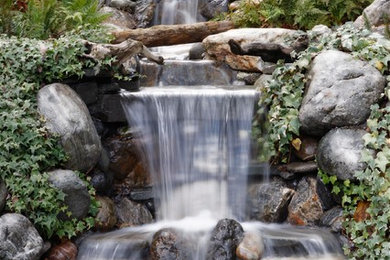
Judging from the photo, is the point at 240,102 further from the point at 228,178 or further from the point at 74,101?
the point at 74,101

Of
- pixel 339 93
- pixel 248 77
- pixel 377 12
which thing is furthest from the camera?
pixel 248 77

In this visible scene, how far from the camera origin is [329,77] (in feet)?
20.0

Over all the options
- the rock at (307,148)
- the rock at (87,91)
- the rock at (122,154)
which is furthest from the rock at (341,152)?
the rock at (87,91)

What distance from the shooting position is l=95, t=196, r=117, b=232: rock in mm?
5898

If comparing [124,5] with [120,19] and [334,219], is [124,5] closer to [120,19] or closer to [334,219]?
[120,19]

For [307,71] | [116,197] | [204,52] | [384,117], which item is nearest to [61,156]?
[116,197]

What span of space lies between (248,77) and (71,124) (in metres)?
3.95

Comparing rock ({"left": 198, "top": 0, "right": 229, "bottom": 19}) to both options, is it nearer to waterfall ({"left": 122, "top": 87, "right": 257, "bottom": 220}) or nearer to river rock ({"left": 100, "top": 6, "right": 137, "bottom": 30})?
river rock ({"left": 100, "top": 6, "right": 137, "bottom": 30})

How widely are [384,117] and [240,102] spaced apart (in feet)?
6.64

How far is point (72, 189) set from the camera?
549 cm

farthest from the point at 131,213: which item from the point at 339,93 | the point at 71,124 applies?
the point at 339,93

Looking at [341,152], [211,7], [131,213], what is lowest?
[131,213]

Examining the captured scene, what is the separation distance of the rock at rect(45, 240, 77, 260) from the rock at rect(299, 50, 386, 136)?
10.9 ft

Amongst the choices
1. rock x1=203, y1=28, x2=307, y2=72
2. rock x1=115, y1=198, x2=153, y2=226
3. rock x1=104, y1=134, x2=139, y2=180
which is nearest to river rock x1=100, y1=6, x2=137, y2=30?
rock x1=203, y1=28, x2=307, y2=72
